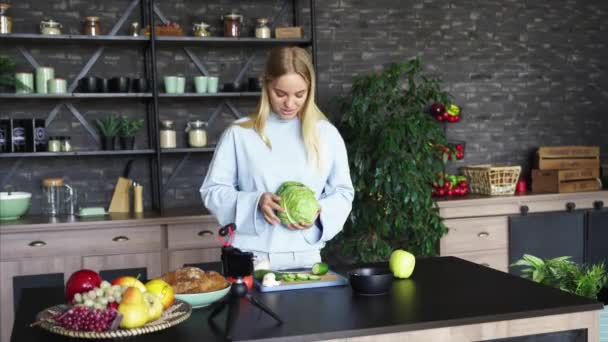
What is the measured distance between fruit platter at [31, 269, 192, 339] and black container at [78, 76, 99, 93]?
2.94 metres

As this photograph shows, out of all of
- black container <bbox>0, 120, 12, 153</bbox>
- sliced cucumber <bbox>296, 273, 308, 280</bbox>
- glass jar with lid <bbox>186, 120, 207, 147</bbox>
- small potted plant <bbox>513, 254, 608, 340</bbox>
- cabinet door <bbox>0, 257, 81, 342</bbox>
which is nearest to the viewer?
sliced cucumber <bbox>296, 273, 308, 280</bbox>

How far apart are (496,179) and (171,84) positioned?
7.98 feet

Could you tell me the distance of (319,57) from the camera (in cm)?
534

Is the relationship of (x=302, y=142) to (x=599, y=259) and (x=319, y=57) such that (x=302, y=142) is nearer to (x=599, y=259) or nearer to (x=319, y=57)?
(x=319, y=57)

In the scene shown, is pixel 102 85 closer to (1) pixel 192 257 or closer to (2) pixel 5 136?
(2) pixel 5 136

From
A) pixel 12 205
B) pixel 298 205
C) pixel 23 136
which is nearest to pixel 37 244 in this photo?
pixel 12 205

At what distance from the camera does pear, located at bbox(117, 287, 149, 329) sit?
172 centimetres

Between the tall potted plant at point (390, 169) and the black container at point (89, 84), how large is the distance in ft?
5.43

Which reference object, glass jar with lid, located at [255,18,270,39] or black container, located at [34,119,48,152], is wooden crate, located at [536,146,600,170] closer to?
glass jar with lid, located at [255,18,270,39]

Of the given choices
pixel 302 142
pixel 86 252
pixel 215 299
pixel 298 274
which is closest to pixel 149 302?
pixel 215 299

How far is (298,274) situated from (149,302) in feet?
2.19

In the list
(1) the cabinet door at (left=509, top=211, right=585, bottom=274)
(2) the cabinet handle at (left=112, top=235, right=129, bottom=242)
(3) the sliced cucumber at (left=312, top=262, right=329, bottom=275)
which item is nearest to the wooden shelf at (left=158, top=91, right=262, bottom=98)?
(2) the cabinet handle at (left=112, top=235, right=129, bottom=242)

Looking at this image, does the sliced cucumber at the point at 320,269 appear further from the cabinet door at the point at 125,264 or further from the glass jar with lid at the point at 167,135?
the glass jar with lid at the point at 167,135

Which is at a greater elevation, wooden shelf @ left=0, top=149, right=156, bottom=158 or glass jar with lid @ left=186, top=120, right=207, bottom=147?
glass jar with lid @ left=186, top=120, right=207, bottom=147
